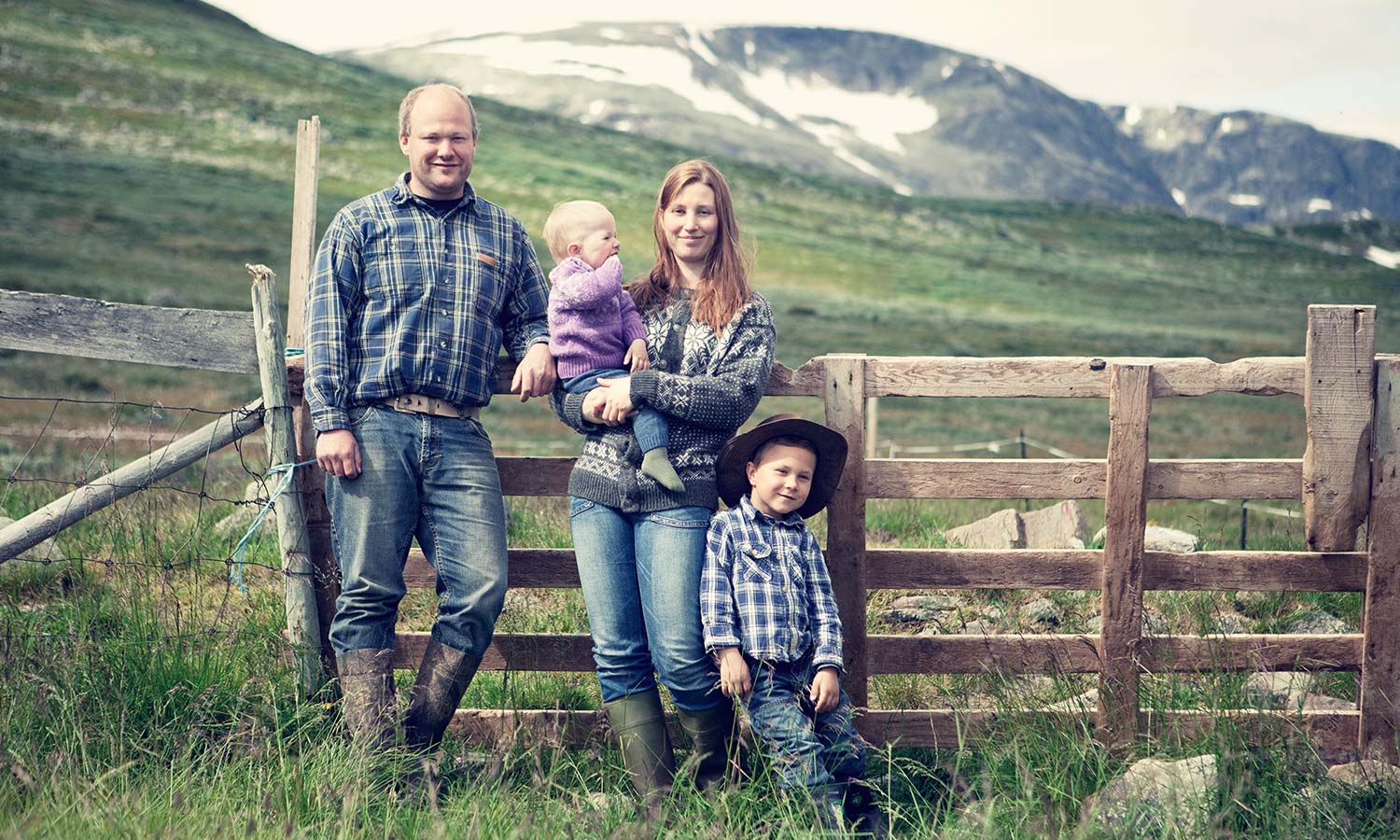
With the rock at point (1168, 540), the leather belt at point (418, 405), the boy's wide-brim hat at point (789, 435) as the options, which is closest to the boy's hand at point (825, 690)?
the boy's wide-brim hat at point (789, 435)

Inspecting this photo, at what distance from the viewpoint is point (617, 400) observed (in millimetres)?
4055

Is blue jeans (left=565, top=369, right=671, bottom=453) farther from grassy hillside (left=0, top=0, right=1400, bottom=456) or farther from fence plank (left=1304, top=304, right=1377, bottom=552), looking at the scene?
grassy hillside (left=0, top=0, right=1400, bottom=456)

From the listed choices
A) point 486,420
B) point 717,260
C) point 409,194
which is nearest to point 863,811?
point 717,260

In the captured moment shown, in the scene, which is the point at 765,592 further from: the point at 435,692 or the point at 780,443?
the point at 435,692

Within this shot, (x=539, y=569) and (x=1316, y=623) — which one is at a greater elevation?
(x=539, y=569)

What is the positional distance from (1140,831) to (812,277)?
236 ft

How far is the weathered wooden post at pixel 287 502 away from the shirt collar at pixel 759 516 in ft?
5.87

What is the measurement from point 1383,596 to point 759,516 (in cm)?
262

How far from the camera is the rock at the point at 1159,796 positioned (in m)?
3.54

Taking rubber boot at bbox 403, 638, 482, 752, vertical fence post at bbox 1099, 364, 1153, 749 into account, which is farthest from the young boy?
vertical fence post at bbox 1099, 364, 1153, 749

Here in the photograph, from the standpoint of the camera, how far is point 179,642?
439 centimetres

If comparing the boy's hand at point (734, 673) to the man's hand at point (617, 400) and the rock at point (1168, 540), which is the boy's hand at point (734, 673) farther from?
the rock at point (1168, 540)

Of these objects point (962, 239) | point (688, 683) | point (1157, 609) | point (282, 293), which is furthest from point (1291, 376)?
point (962, 239)

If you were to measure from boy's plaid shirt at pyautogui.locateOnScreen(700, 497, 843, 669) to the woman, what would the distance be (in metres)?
0.08
